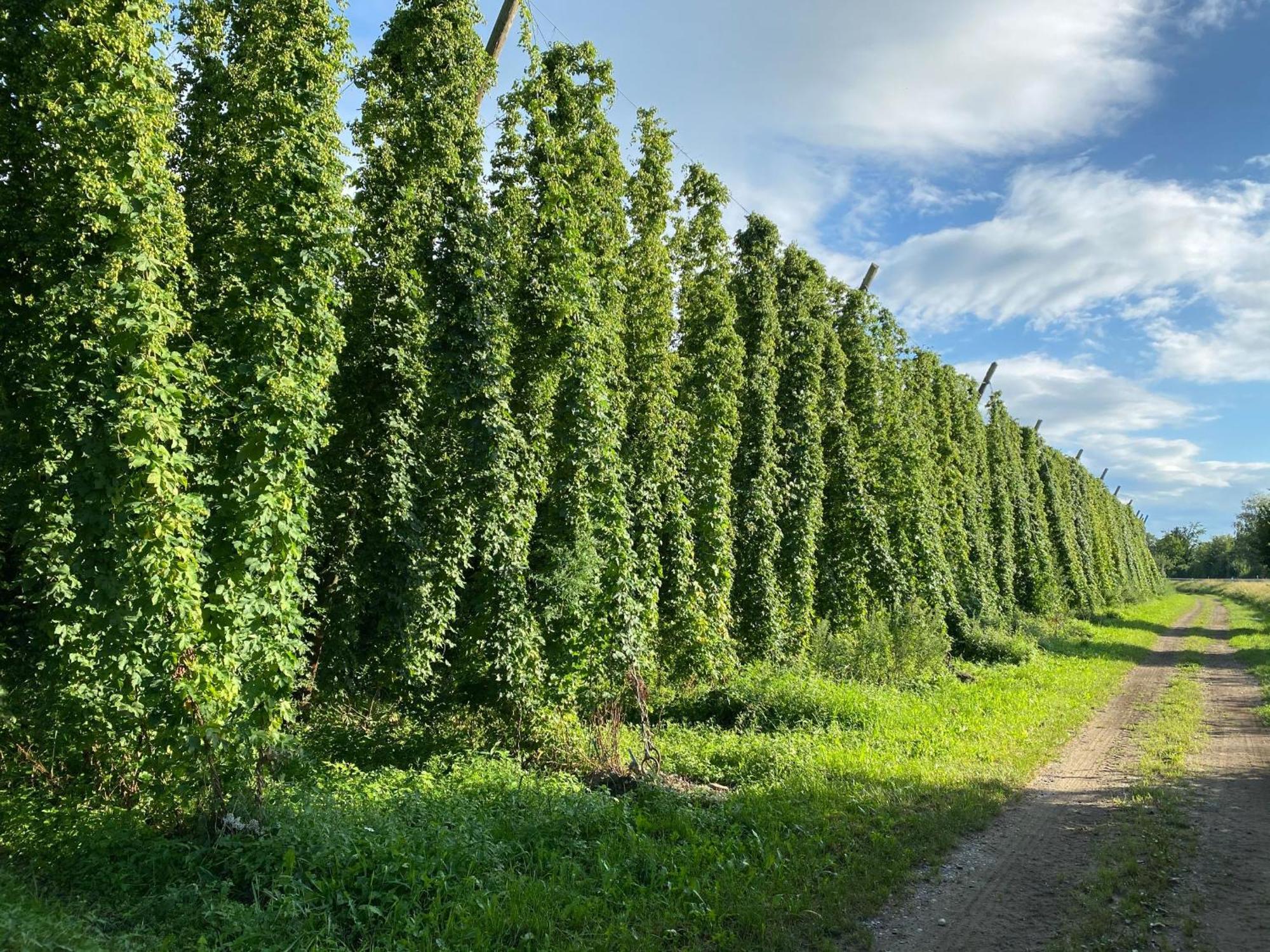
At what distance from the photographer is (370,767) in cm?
948

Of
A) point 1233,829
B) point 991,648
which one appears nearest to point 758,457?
point 991,648

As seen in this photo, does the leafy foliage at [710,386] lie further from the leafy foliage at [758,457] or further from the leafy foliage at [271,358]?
the leafy foliage at [271,358]

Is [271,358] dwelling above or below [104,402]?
above

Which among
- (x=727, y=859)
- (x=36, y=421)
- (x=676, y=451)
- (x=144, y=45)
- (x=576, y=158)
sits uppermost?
(x=576, y=158)

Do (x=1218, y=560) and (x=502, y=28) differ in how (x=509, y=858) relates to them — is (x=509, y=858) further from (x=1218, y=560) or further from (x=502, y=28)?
(x=1218, y=560)

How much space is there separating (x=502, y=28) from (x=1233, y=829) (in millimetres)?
12975

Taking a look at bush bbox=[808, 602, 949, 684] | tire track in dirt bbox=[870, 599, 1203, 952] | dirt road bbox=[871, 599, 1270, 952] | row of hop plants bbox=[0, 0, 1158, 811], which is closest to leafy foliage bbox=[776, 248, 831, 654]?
row of hop plants bbox=[0, 0, 1158, 811]

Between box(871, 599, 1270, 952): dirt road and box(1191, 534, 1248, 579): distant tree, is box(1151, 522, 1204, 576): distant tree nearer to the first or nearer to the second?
box(1191, 534, 1248, 579): distant tree

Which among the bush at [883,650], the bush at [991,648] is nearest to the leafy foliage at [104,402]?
the bush at [883,650]

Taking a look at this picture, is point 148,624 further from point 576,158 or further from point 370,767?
point 576,158

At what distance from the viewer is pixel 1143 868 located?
6430 mm

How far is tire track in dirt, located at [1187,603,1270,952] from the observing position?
17.9ft

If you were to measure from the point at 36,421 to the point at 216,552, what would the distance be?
173 centimetres

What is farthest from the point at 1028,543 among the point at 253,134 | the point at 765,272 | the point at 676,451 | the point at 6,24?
the point at 6,24
